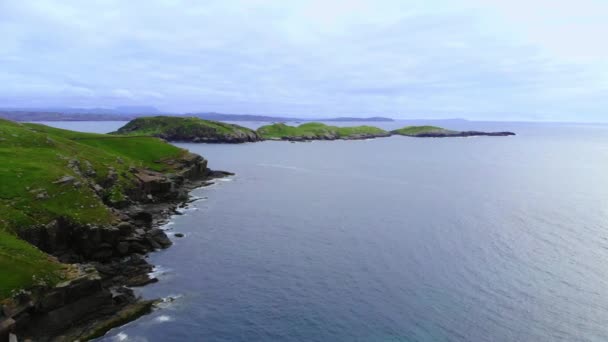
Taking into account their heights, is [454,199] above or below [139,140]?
below

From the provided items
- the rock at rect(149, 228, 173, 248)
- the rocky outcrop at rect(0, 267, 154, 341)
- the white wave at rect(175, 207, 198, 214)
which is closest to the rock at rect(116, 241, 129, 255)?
the rock at rect(149, 228, 173, 248)

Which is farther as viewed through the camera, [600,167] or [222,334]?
[600,167]

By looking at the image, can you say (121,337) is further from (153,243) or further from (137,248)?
(153,243)

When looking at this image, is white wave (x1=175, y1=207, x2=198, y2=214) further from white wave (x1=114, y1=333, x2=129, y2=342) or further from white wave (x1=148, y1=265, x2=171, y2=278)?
white wave (x1=114, y1=333, x2=129, y2=342)

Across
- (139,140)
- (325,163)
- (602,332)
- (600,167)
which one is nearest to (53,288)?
(602,332)

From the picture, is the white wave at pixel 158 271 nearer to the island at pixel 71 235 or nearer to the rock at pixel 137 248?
the island at pixel 71 235

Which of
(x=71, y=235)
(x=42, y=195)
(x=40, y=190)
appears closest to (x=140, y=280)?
(x=71, y=235)

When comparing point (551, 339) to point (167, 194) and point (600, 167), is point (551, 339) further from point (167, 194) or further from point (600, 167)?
point (600, 167)
